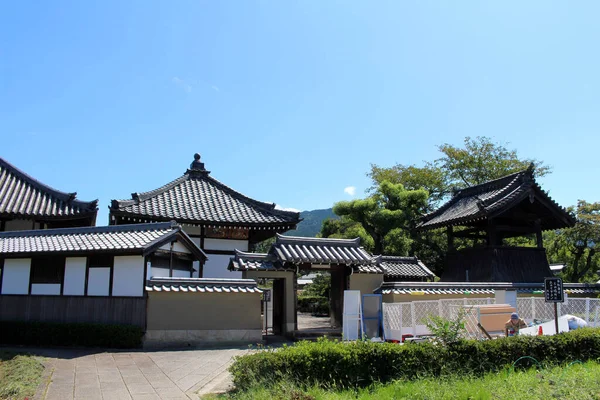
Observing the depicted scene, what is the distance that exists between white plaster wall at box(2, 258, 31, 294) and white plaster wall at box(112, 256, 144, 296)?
127 inches

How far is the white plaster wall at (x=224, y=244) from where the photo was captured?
1952 cm

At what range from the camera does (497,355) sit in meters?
8.91

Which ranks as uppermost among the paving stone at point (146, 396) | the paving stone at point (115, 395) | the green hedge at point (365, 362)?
the green hedge at point (365, 362)

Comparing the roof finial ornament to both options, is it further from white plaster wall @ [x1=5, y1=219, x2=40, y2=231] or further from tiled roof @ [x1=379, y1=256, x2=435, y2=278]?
tiled roof @ [x1=379, y1=256, x2=435, y2=278]

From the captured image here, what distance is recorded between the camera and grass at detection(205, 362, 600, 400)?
6.88 metres

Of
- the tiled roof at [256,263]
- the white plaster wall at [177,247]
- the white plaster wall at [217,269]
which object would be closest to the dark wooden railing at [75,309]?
the white plaster wall at [177,247]

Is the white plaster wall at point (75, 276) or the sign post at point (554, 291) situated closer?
the sign post at point (554, 291)

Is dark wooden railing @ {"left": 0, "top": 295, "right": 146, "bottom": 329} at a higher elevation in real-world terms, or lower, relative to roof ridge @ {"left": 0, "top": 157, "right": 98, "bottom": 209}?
lower

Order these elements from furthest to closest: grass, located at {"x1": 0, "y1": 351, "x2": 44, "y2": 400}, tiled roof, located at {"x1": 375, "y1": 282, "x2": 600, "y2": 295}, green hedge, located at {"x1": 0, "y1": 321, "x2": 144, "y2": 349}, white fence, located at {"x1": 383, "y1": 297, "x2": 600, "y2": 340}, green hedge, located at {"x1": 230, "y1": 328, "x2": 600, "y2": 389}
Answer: tiled roof, located at {"x1": 375, "y1": 282, "x2": 600, "y2": 295}, white fence, located at {"x1": 383, "y1": 297, "x2": 600, "y2": 340}, green hedge, located at {"x1": 0, "y1": 321, "x2": 144, "y2": 349}, green hedge, located at {"x1": 230, "y1": 328, "x2": 600, "y2": 389}, grass, located at {"x1": 0, "y1": 351, "x2": 44, "y2": 400}

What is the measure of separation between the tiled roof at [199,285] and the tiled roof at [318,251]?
5.88 feet

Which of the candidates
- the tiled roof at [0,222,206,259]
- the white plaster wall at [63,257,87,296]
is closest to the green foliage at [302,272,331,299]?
the tiled roof at [0,222,206,259]

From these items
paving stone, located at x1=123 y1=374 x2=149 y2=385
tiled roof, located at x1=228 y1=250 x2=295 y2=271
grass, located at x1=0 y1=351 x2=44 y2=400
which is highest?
tiled roof, located at x1=228 y1=250 x2=295 y2=271

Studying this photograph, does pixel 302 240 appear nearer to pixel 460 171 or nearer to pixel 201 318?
pixel 201 318

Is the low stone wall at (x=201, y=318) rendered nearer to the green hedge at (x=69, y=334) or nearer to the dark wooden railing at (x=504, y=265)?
the green hedge at (x=69, y=334)
